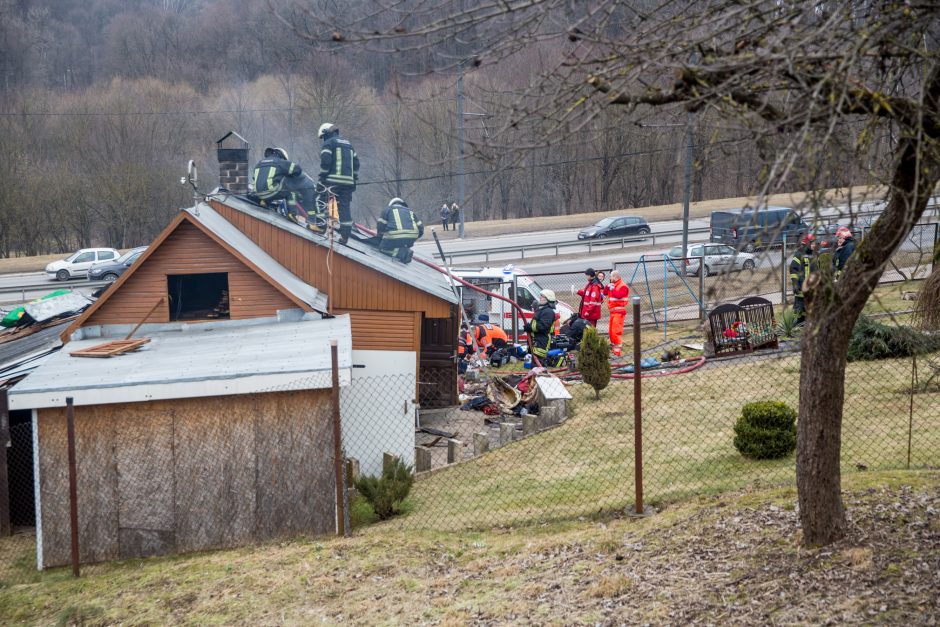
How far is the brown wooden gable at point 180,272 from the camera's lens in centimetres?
1297

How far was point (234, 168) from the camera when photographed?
16469 millimetres

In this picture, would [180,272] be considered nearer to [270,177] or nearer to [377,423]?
[270,177]

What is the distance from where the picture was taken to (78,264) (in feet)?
128

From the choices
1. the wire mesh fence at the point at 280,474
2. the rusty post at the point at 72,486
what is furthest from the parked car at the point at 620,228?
the rusty post at the point at 72,486

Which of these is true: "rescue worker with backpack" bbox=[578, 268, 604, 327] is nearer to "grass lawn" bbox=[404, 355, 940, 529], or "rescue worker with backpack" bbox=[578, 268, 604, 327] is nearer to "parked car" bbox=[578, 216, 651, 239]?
"grass lawn" bbox=[404, 355, 940, 529]

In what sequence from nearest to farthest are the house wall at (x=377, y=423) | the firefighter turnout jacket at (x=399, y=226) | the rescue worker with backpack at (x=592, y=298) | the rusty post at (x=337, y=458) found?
1. the rusty post at (x=337, y=458)
2. the house wall at (x=377, y=423)
3. the firefighter turnout jacket at (x=399, y=226)
4. the rescue worker with backpack at (x=592, y=298)

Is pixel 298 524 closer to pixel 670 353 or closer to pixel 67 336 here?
pixel 67 336

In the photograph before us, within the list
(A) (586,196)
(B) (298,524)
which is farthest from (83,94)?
(B) (298,524)

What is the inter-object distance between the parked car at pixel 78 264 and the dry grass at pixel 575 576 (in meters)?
33.0

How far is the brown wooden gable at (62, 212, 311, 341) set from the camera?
42.5 feet

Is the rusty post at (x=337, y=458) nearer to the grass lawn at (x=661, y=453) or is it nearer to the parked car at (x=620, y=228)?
the grass lawn at (x=661, y=453)

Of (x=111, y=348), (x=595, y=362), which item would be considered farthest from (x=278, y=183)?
(x=595, y=362)

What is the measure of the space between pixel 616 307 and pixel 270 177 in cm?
743

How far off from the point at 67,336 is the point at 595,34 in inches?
403
